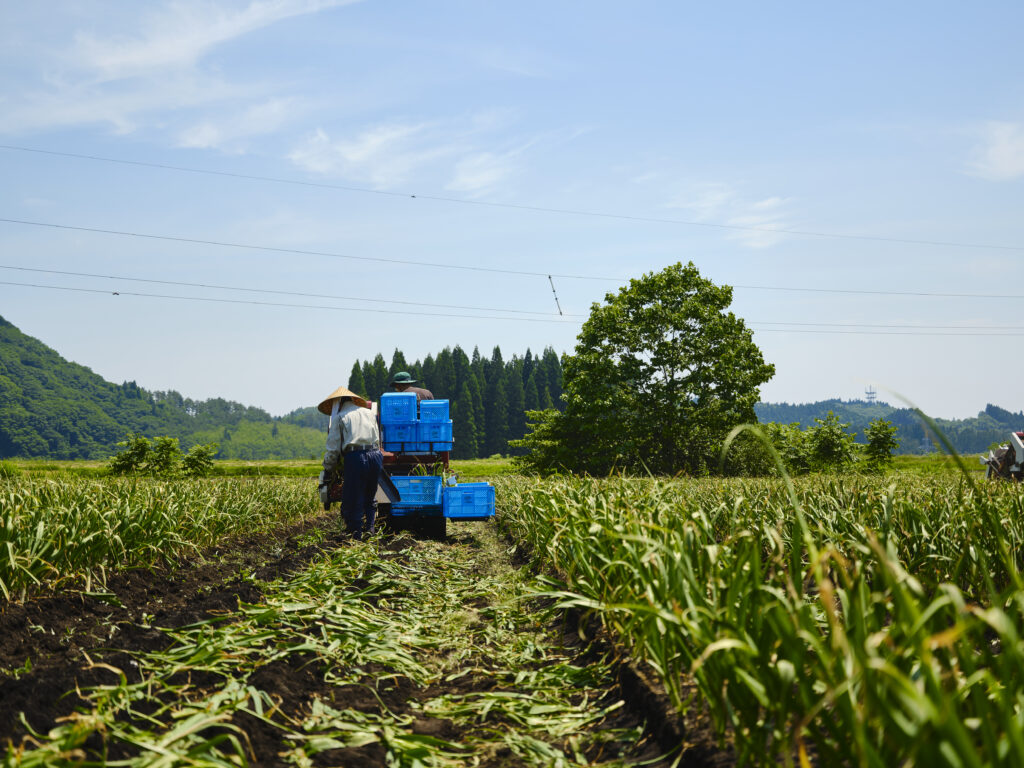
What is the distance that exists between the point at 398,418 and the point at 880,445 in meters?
25.7

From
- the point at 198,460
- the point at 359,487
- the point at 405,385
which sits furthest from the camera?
the point at 198,460

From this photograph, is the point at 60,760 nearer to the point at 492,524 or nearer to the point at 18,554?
the point at 18,554

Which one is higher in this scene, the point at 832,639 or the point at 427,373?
the point at 427,373

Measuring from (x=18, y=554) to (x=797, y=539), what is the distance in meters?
5.29

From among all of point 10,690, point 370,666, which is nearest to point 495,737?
point 370,666

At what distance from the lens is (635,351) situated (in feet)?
111

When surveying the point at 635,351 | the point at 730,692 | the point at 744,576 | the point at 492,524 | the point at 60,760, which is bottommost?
the point at 492,524

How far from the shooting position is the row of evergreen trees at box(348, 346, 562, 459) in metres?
87.7

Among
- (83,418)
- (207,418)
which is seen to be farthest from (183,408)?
(83,418)

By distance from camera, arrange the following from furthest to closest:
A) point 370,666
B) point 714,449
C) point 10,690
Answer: point 714,449 < point 370,666 < point 10,690

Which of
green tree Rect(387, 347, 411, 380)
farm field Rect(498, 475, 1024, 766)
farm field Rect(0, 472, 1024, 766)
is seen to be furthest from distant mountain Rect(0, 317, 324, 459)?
farm field Rect(498, 475, 1024, 766)

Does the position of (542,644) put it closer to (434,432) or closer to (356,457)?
(356,457)

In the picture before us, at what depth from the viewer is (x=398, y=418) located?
9516mm

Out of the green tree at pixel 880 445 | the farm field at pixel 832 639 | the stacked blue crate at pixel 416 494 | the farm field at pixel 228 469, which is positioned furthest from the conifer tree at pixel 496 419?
the farm field at pixel 832 639
